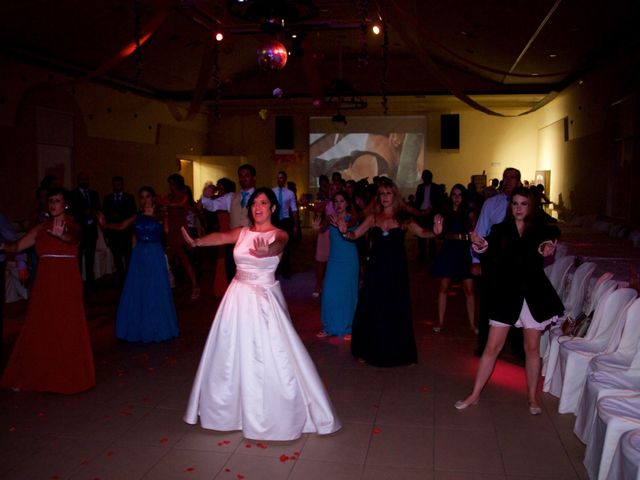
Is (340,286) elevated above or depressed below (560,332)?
above

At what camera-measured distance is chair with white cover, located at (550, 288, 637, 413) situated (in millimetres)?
3787

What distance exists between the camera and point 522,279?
12.5ft

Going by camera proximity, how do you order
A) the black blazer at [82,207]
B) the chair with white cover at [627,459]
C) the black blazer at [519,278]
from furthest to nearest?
the black blazer at [82,207] → the black blazer at [519,278] → the chair with white cover at [627,459]

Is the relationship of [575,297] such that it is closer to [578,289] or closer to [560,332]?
[578,289]

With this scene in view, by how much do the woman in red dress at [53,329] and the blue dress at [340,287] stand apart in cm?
241

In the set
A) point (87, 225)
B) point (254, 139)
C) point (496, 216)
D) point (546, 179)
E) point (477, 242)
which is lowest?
point (87, 225)

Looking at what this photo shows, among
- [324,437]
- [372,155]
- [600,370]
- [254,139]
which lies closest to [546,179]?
[372,155]

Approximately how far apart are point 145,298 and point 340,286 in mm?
1929

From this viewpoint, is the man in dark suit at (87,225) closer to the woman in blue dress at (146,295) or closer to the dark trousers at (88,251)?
the dark trousers at (88,251)

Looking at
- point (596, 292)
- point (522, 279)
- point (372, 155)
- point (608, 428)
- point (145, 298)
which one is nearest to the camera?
point (608, 428)

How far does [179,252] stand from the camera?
8062 mm

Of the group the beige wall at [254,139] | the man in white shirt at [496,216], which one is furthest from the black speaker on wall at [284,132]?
the man in white shirt at [496,216]

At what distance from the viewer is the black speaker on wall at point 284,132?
63.3 ft

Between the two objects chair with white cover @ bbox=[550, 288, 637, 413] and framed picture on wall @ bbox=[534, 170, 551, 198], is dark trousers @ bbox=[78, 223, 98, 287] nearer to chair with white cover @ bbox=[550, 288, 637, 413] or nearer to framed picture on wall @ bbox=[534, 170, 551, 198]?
chair with white cover @ bbox=[550, 288, 637, 413]
